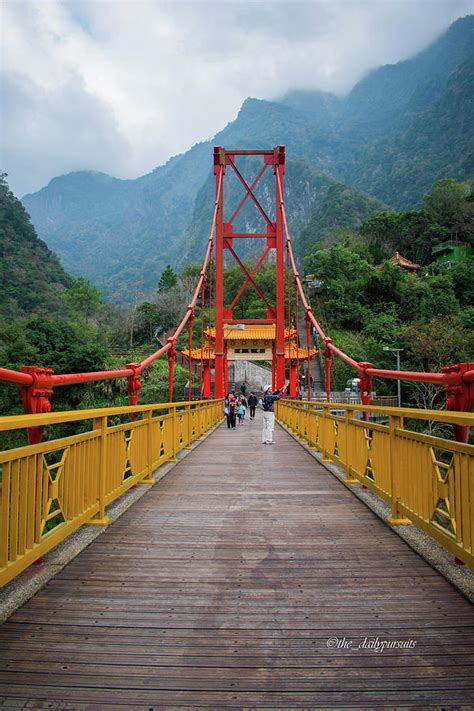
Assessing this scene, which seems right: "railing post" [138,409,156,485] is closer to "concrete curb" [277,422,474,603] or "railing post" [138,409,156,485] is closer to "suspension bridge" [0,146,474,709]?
"suspension bridge" [0,146,474,709]

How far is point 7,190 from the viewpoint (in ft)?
209

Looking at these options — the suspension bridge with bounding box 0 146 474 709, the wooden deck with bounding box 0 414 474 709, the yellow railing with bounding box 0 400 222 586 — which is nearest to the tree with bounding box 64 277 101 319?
the yellow railing with bounding box 0 400 222 586

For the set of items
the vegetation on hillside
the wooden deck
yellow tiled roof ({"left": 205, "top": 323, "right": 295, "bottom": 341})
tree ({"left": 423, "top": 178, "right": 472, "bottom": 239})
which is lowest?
the wooden deck

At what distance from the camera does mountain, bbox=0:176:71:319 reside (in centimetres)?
4722

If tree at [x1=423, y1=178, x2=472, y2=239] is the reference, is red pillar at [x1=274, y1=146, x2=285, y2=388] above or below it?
below

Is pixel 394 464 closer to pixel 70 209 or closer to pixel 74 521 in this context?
pixel 74 521

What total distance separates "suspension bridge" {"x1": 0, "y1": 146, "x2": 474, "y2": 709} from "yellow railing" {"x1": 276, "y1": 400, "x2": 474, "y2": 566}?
0.02m

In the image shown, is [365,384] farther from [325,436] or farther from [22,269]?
[22,269]

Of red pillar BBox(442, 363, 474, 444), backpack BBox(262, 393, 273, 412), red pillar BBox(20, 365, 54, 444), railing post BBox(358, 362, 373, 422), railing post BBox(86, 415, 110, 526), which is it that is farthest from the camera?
backpack BBox(262, 393, 273, 412)

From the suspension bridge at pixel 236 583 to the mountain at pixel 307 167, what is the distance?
7938 cm

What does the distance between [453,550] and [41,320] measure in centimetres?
2826

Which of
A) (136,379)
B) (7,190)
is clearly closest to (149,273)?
(7,190)

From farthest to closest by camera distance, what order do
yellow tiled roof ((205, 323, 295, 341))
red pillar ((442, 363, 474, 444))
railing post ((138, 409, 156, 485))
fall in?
yellow tiled roof ((205, 323, 295, 341)), railing post ((138, 409, 156, 485)), red pillar ((442, 363, 474, 444))

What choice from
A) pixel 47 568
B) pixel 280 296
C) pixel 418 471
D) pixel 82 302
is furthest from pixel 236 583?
pixel 82 302
